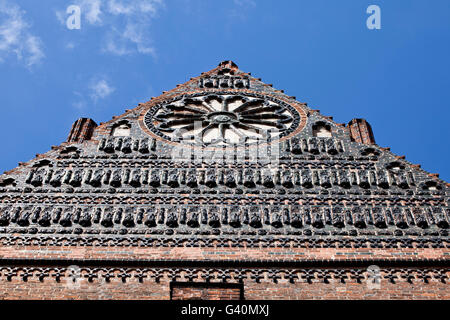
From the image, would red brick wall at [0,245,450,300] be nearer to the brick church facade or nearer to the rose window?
the brick church facade

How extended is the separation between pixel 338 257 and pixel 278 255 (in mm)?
995

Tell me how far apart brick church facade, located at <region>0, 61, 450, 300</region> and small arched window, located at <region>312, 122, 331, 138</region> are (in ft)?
0.23

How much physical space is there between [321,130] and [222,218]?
16.9ft

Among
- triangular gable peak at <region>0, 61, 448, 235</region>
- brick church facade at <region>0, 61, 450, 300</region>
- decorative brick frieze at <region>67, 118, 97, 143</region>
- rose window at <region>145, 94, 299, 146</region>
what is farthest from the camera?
rose window at <region>145, 94, 299, 146</region>

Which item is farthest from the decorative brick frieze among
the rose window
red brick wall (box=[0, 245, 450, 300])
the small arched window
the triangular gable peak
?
the small arched window

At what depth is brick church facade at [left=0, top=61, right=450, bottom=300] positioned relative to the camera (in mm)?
10422

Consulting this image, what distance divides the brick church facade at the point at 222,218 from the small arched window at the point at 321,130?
0.07 metres

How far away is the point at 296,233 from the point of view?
11469 millimetres

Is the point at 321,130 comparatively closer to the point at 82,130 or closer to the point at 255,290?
the point at 82,130

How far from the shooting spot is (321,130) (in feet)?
52.6

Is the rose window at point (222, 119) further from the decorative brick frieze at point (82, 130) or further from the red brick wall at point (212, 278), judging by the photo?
the red brick wall at point (212, 278)

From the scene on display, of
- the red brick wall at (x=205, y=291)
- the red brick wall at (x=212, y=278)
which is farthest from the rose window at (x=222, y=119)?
the red brick wall at (x=205, y=291)
